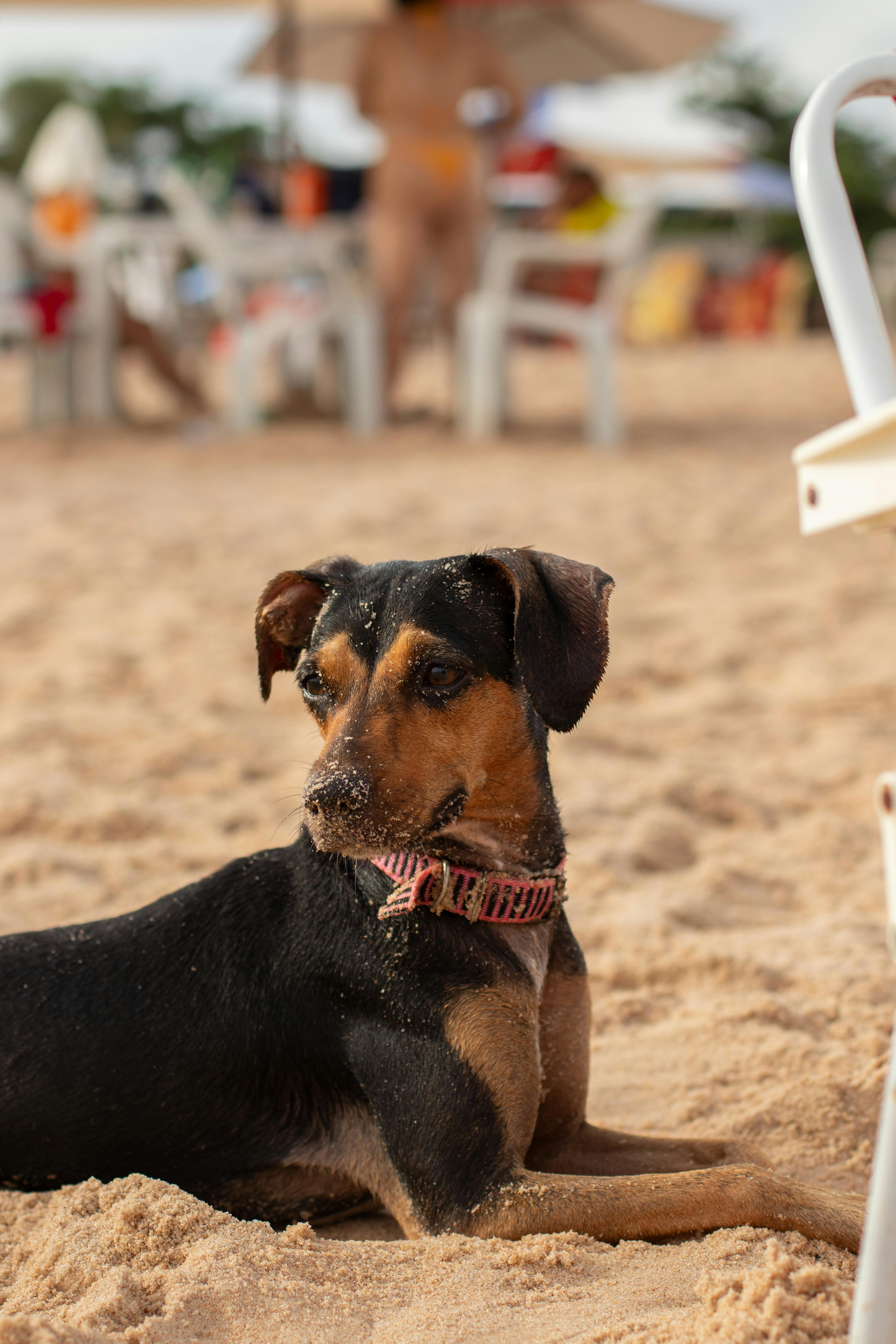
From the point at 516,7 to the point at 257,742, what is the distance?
10.2 m

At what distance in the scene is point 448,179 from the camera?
32.4ft

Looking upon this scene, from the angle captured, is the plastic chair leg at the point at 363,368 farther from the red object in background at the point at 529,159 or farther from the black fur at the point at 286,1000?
the red object in background at the point at 529,159

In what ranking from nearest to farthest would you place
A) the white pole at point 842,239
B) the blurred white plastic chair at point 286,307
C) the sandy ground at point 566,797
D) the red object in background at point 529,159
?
the white pole at point 842,239 < the sandy ground at point 566,797 < the blurred white plastic chair at point 286,307 < the red object in background at point 529,159

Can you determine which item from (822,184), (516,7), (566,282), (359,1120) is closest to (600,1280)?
(359,1120)

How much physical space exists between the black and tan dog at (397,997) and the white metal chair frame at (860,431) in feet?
2.28

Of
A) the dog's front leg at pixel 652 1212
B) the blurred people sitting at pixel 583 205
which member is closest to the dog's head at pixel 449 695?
the dog's front leg at pixel 652 1212

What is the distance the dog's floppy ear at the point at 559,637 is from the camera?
2.32m

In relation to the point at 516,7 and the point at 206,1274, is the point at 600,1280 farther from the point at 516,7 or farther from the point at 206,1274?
the point at 516,7

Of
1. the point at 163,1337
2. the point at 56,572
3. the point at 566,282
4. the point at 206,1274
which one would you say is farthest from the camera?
the point at 566,282

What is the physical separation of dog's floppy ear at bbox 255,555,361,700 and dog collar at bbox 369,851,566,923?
49cm

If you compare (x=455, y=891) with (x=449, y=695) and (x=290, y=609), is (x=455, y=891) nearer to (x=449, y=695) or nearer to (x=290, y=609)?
(x=449, y=695)

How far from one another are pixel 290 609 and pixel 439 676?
56cm

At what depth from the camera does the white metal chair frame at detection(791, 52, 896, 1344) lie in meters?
1.43

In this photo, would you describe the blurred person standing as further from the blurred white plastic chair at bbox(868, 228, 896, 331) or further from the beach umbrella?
the blurred white plastic chair at bbox(868, 228, 896, 331)
